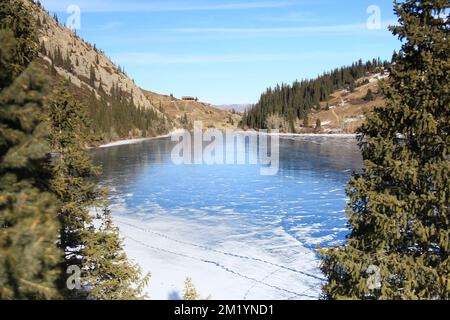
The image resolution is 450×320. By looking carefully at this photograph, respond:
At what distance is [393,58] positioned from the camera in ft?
33.0

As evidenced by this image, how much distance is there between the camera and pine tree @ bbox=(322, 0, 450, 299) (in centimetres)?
891

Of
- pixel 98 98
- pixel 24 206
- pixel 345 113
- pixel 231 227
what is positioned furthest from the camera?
pixel 98 98

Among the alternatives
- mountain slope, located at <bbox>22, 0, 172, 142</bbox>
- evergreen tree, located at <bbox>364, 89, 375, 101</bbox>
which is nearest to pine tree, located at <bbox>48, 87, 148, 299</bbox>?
mountain slope, located at <bbox>22, 0, 172, 142</bbox>

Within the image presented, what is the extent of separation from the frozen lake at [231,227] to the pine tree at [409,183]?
138 inches

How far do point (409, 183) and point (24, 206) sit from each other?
27.1 ft

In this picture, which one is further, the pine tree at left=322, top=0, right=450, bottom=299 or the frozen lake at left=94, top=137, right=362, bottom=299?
the frozen lake at left=94, top=137, right=362, bottom=299

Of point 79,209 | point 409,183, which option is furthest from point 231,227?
point 409,183

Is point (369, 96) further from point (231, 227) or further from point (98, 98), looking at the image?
point (231, 227)

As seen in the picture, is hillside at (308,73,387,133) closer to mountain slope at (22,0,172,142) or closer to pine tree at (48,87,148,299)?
mountain slope at (22,0,172,142)

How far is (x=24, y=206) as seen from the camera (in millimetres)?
4969

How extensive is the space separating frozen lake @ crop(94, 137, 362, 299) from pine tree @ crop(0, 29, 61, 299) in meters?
9.60
